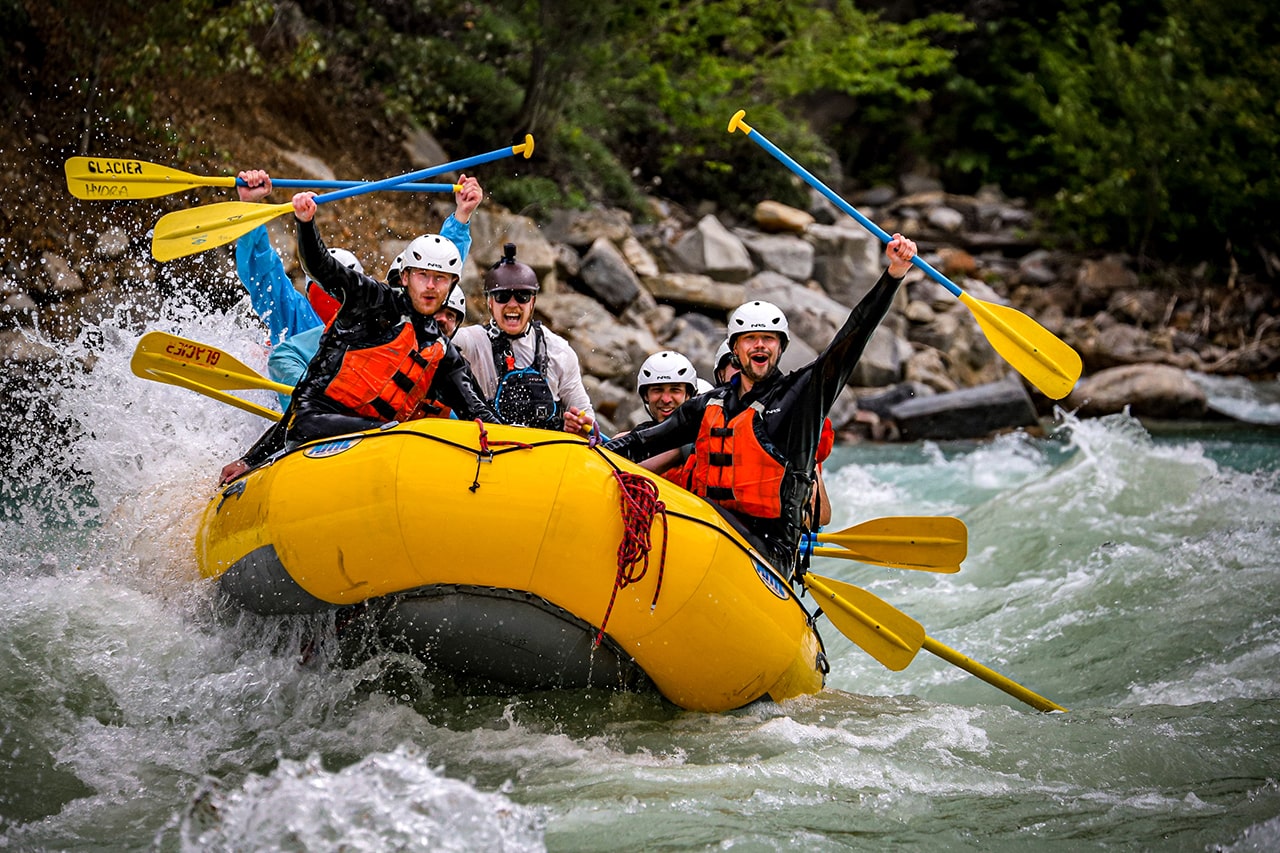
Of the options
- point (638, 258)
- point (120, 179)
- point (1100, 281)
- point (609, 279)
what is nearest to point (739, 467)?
point (120, 179)

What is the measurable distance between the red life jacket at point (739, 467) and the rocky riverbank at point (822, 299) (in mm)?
5369

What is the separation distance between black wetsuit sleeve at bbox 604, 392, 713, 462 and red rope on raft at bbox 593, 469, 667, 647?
75cm

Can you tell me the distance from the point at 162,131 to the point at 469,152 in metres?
4.60

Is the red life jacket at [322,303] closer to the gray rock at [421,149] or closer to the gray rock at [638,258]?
the gray rock at [421,149]

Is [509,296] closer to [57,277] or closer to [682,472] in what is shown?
[682,472]

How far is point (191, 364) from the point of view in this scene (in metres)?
4.60

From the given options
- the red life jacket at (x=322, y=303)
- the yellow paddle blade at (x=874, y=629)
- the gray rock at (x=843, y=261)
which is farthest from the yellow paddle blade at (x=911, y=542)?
the gray rock at (x=843, y=261)

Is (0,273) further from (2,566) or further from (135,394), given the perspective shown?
(2,566)

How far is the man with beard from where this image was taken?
163 inches

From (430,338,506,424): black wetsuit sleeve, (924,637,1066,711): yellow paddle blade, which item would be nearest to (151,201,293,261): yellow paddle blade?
(430,338,506,424): black wetsuit sleeve

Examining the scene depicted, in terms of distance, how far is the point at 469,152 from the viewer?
531 inches

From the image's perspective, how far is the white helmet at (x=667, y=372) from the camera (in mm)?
5199

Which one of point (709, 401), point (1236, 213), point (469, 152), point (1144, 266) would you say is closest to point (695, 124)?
point (469, 152)

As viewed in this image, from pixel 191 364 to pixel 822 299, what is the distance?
1004 cm
